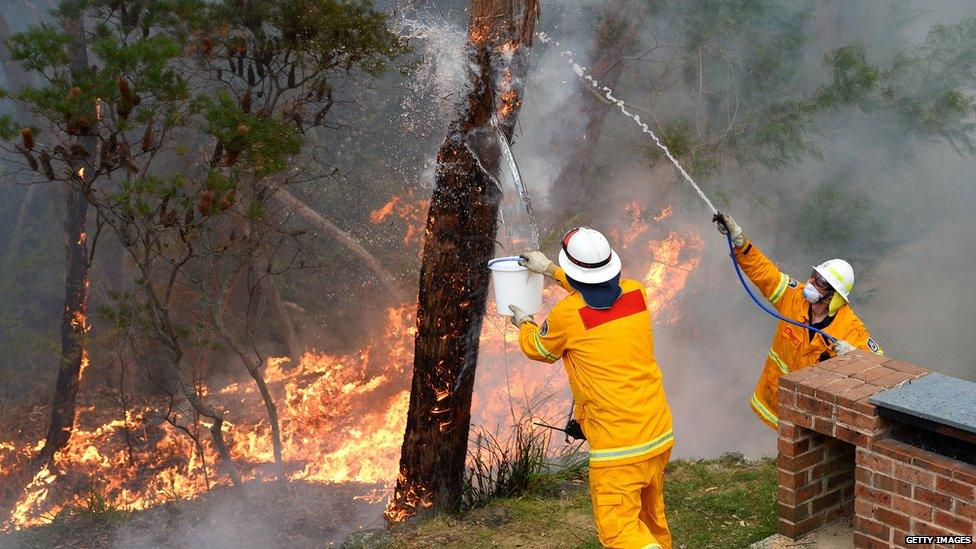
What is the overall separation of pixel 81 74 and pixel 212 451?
5.44 metres

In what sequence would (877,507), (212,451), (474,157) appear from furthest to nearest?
(212,451) < (474,157) < (877,507)

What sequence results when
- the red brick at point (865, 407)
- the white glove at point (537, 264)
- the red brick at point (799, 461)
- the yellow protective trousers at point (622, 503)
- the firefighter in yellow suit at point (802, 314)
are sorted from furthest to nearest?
the firefighter in yellow suit at point (802, 314)
the white glove at point (537, 264)
the red brick at point (799, 461)
the yellow protective trousers at point (622, 503)
the red brick at point (865, 407)

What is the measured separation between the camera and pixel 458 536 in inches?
217

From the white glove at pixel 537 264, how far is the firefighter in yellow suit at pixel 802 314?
111 cm

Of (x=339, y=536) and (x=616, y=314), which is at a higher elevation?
(x=616, y=314)

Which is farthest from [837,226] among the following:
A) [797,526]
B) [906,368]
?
[797,526]

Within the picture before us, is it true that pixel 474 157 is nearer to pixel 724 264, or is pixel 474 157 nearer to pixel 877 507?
pixel 877 507

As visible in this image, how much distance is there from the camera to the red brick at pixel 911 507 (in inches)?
140

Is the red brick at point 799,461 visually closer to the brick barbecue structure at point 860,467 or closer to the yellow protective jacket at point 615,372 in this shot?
the brick barbecue structure at point 860,467

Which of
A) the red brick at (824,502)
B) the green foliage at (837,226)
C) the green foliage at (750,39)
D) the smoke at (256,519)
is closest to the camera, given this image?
the red brick at (824,502)

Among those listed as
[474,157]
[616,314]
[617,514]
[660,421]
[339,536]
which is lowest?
[339,536]

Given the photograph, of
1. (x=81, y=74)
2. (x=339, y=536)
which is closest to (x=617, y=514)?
(x=339, y=536)

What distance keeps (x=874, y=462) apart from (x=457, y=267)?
8.92 ft

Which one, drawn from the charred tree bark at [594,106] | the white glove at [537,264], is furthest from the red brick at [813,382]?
the charred tree bark at [594,106]
